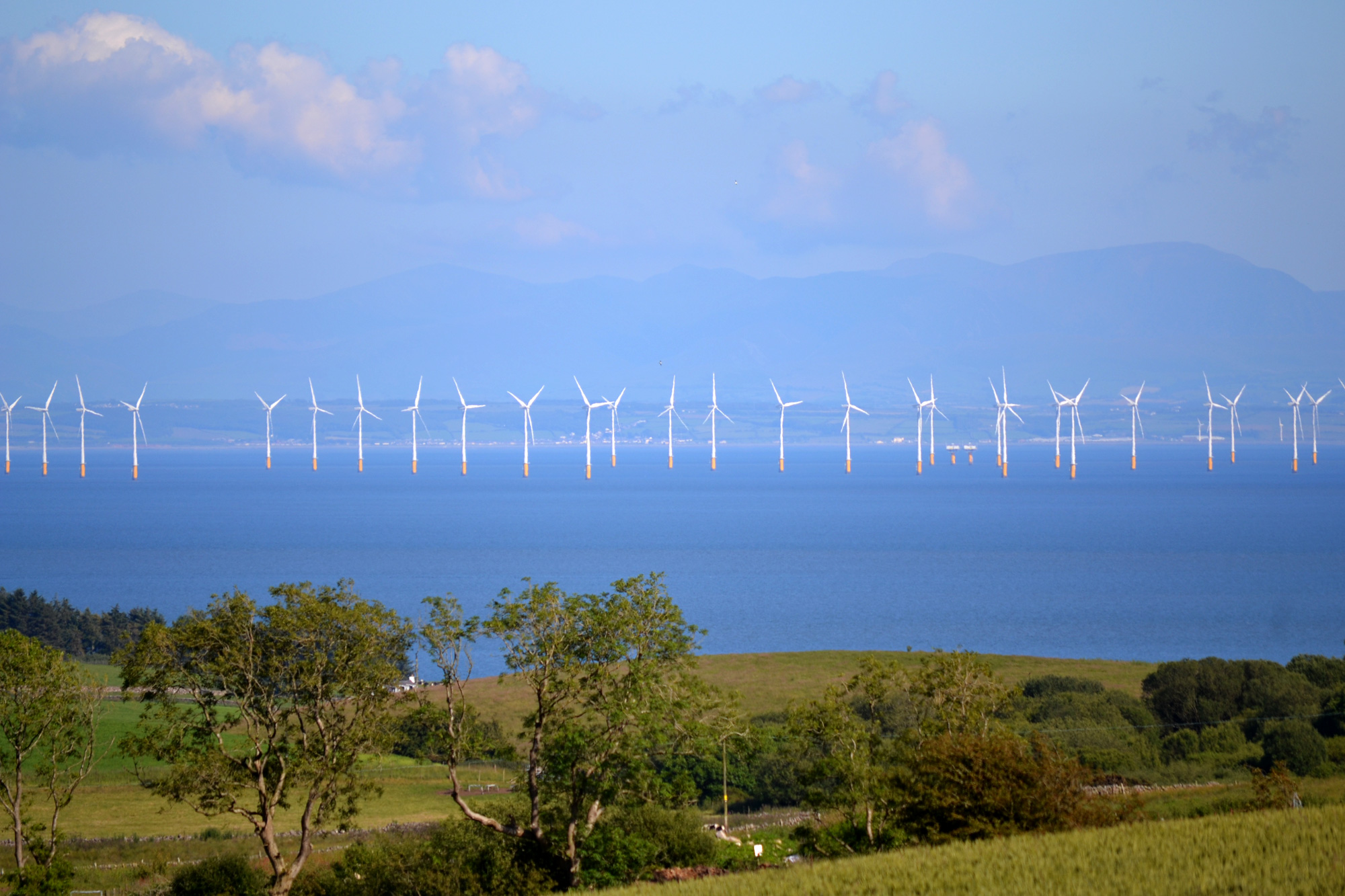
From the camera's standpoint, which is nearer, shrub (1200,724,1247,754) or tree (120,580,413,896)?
tree (120,580,413,896)

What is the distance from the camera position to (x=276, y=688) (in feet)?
78.6

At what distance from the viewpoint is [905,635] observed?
80688 millimetres

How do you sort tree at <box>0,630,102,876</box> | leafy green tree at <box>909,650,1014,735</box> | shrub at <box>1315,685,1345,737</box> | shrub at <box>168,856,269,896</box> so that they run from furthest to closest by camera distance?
1. shrub at <box>1315,685,1345,737</box>
2. leafy green tree at <box>909,650,1014,735</box>
3. shrub at <box>168,856,269,896</box>
4. tree at <box>0,630,102,876</box>

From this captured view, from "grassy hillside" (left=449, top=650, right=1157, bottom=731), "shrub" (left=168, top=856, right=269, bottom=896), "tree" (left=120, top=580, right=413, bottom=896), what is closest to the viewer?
"tree" (left=120, top=580, right=413, bottom=896)

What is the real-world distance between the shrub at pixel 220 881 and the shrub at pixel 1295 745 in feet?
95.1

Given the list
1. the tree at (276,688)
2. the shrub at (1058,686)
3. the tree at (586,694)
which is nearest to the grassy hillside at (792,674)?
the shrub at (1058,686)

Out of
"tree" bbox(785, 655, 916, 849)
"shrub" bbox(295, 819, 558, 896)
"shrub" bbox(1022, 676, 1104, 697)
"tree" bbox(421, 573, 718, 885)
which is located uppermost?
"tree" bbox(421, 573, 718, 885)

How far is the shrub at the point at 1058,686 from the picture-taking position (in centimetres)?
5072

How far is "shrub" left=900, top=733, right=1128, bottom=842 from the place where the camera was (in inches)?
795

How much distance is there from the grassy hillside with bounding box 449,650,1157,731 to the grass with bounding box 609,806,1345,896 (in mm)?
32837

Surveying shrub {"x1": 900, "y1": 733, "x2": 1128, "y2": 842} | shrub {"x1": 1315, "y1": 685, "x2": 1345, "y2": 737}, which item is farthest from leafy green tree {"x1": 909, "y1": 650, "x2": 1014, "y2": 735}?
shrub {"x1": 1315, "y1": 685, "x2": 1345, "y2": 737}

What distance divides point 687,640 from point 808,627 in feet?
202

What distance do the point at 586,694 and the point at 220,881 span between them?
31.0 feet

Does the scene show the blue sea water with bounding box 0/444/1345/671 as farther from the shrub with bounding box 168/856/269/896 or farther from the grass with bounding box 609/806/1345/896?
the grass with bounding box 609/806/1345/896
